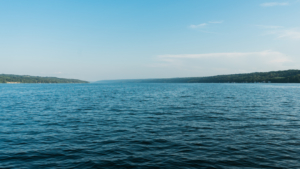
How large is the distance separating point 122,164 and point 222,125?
1676cm

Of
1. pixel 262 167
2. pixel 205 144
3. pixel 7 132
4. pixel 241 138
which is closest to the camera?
pixel 262 167

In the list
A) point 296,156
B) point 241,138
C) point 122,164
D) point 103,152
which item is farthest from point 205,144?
point 103,152

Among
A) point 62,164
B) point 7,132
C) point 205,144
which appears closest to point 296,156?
point 205,144

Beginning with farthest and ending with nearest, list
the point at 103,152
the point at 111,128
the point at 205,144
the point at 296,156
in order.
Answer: the point at 111,128
the point at 205,144
the point at 103,152
the point at 296,156

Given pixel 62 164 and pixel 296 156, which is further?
pixel 296 156

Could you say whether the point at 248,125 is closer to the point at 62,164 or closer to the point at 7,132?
the point at 62,164

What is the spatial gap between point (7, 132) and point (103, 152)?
15.3m

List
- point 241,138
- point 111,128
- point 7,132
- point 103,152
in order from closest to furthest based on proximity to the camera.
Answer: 1. point 103,152
2. point 241,138
3. point 7,132
4. point 111,128

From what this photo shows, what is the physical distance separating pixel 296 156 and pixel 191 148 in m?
8.38

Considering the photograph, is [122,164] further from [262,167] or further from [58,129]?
[58,129]

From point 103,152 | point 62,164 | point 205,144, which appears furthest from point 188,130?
point 62,164

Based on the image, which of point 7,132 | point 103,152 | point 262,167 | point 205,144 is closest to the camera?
point 262,167

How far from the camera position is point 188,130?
2212 cm

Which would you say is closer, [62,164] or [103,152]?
[62,164]
